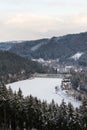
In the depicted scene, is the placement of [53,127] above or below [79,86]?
above

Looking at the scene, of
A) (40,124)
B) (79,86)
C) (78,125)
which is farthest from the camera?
(79,86)

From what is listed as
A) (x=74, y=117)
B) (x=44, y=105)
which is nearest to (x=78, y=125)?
(x=74, y=117)

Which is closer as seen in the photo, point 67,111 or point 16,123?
point 67,111

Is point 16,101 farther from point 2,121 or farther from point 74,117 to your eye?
point 74,117

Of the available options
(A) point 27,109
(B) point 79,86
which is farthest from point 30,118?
(B) point 79,86

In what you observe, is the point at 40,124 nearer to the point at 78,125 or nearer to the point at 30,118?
the point at 30,118

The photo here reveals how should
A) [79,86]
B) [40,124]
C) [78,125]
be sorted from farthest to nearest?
[79,86]
[40,124]
[78,125]
